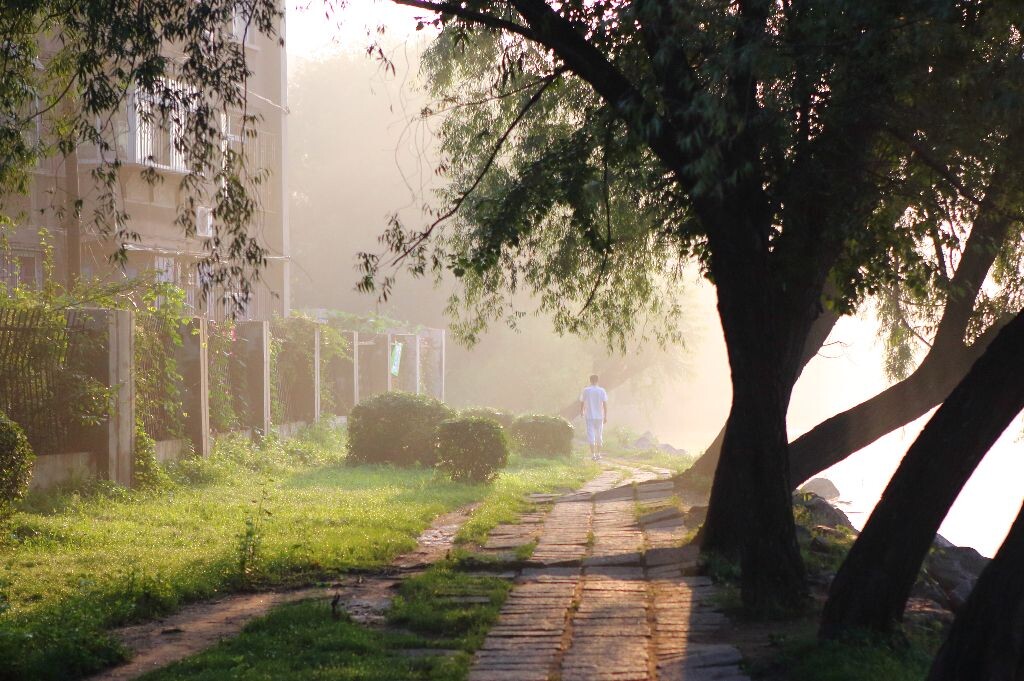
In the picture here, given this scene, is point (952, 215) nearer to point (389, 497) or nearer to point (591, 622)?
point (591, 622)

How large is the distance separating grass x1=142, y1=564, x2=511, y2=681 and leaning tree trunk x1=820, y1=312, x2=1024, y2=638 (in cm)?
232

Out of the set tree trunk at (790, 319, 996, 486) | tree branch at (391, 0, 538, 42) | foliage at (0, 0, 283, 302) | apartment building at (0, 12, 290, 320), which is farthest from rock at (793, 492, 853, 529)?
apartment building at (0, 12, 290, 320)

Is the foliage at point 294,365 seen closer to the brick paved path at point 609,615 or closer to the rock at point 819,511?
the brick paved path at point 609,615

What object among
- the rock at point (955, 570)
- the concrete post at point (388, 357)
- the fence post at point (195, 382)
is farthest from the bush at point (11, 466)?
the concrete post at point (388, 357)

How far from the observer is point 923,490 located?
247 inches

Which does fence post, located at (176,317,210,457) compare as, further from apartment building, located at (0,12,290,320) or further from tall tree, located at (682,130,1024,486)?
tall tree, located at (682,130,1024,486)

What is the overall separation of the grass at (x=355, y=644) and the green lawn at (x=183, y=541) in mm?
763

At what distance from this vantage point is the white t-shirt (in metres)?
24.0

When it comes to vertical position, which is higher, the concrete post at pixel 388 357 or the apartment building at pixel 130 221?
the apartment building at pixel 130 221

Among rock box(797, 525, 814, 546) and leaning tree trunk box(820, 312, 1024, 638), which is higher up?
leaning tree trunk box(820, 312, 1024, 638)

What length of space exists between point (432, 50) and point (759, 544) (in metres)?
9.16

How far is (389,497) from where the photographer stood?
14.1 metres

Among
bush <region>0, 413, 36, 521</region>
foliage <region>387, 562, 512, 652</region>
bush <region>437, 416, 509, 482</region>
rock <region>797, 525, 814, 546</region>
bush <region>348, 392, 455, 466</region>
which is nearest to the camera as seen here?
foliage <region>387, 562, 512, 652</region>

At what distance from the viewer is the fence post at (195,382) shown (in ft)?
52.1
